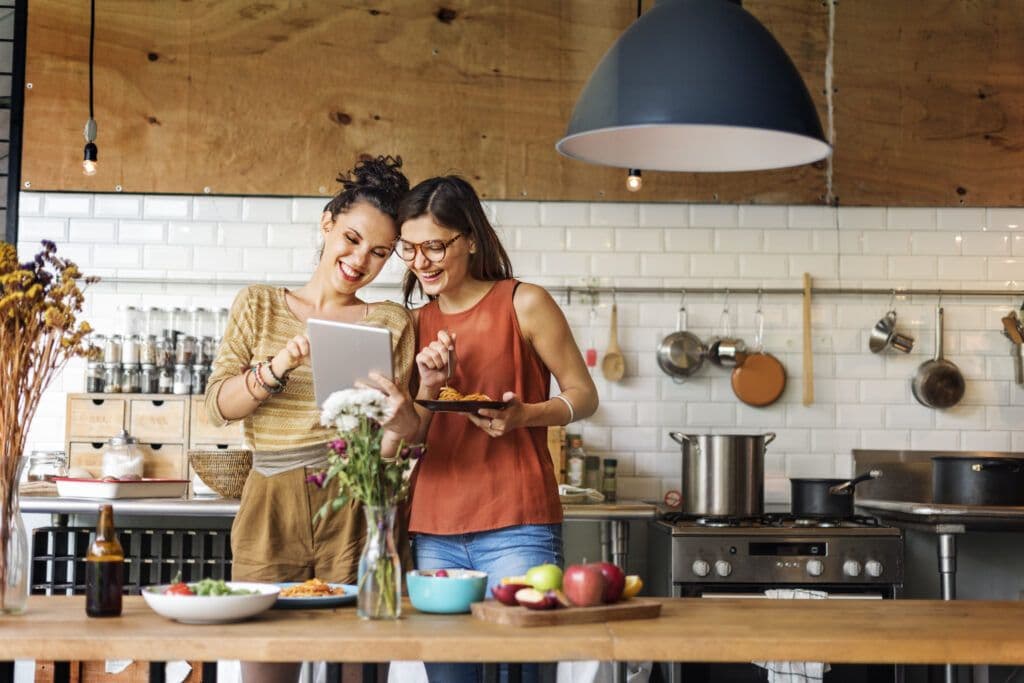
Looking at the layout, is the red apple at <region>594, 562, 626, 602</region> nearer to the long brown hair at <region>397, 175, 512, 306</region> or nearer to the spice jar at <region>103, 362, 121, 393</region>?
the long brown hair at <region>397, 175, 512, 306</region>

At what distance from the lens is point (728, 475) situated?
190 inches

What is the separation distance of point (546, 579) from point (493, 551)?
0.48m

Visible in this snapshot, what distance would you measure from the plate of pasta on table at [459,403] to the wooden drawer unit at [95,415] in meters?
2.78

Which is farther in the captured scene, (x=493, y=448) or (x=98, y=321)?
(x=98, y=321)

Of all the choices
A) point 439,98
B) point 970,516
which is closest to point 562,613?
point 970,516

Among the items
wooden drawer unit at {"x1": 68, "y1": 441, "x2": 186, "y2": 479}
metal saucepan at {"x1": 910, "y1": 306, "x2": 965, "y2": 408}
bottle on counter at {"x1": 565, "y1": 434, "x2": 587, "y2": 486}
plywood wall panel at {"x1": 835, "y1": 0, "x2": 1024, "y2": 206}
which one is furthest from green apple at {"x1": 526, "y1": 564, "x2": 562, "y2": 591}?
plywood wall panel at {"x1": 835, "y1": 0, "x2": 1024, "y2": 206}

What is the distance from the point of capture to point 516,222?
555 centimetres

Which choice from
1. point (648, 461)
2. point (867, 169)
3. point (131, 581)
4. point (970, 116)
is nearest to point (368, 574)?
point (131, 581)

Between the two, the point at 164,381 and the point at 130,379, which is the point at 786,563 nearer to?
the point at 164,381

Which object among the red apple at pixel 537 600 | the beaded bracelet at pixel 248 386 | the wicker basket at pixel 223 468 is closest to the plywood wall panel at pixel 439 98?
the wicker basket at pixel 223 468

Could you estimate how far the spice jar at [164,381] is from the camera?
5191 millimetres

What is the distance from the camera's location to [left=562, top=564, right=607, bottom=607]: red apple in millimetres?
2357

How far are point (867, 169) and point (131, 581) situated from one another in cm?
365

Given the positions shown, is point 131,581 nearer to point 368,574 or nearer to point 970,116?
point 368,574
